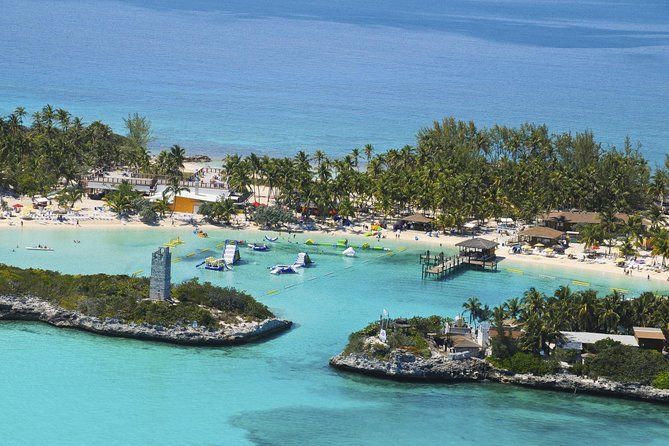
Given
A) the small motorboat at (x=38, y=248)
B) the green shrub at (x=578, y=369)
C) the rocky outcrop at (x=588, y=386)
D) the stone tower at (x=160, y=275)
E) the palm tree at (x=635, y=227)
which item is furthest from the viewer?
the palm tree at (x=635, y=227)

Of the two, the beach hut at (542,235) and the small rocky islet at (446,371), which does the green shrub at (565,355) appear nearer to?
the small rocky islet at (446,371)

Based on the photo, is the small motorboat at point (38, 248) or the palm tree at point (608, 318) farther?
the small motorboat at point (38, 248)

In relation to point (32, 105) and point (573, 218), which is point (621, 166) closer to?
point (573, 218)

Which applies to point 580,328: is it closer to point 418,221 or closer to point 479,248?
point 479,248

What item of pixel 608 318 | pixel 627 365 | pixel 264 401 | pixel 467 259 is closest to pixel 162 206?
pixel 467 259

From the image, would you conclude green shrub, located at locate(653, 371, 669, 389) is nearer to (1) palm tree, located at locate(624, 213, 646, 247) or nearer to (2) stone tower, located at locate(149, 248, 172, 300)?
(2) stone tower, located at locate(149, 248, 172, 300)

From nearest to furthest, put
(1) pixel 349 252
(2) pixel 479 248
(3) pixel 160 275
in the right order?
(3) pixel 160 275 → (2) pixel 479 248 → (1) pixel 349 252

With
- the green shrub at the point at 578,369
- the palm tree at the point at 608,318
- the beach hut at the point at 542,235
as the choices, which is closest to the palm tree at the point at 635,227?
the beach hut at the point at 542,235
